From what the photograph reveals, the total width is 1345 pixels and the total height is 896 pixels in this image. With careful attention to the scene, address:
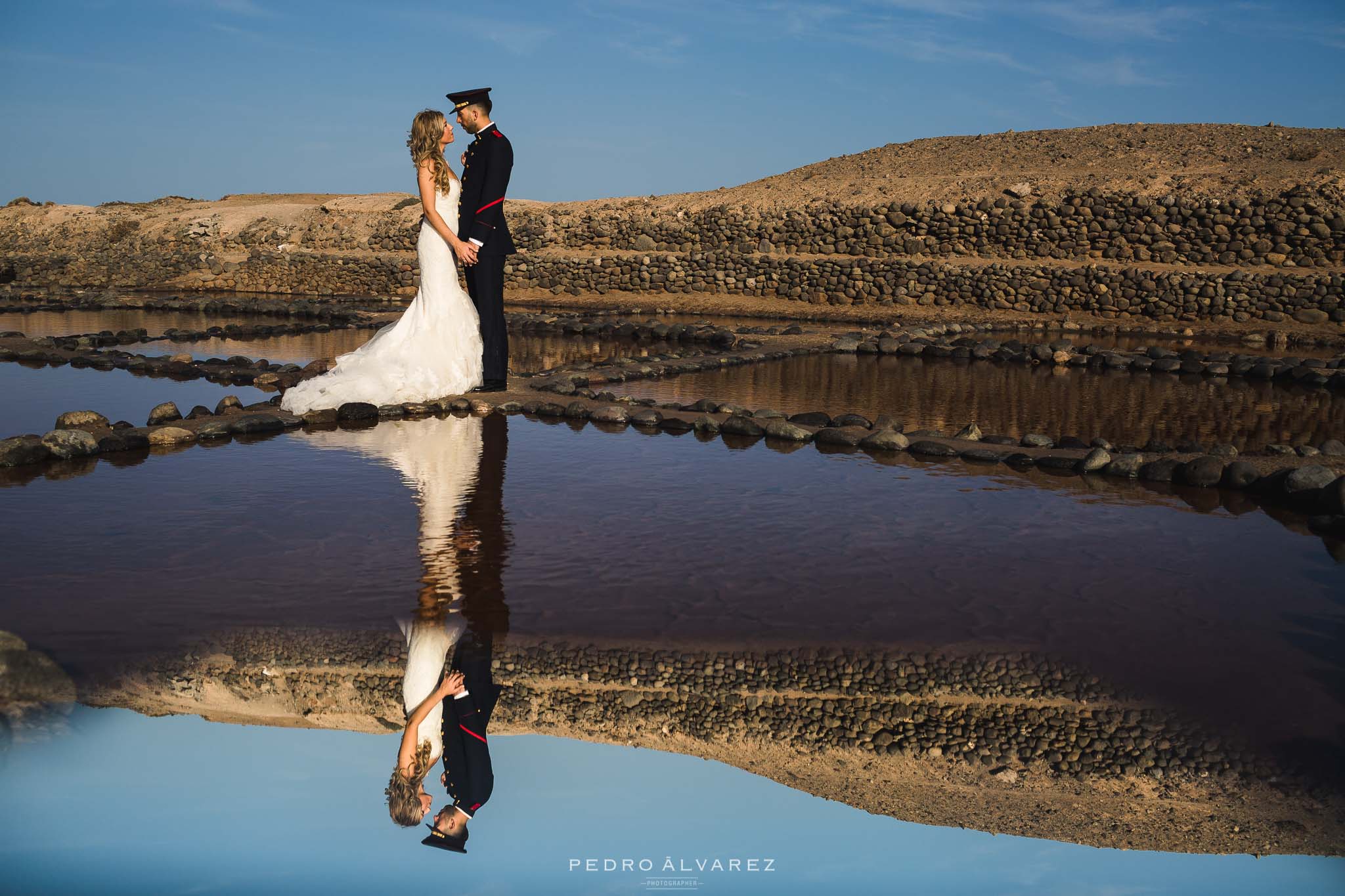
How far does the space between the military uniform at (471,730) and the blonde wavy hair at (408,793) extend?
0.07 meters

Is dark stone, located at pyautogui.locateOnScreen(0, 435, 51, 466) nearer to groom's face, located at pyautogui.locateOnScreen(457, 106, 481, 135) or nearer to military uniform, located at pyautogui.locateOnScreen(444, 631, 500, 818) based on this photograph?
groom's face, located at pyautogui.locateOnScreen(457, 106, 481, 135)

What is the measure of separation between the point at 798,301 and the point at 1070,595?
20.4 metres

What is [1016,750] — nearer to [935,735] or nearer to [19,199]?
[935,735]

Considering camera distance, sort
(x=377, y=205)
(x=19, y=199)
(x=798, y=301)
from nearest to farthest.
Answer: (x=798, y=301), (x=377, y=205), (x=19, y=199)

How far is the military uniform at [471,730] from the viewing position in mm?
3426

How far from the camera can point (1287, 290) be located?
21.1 metres

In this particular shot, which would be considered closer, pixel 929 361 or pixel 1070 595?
pixel 1070 595

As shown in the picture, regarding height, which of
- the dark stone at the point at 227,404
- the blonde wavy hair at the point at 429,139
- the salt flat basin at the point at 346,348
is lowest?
the dark stone at the point at 227,404

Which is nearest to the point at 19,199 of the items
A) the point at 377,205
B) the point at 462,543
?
the point at 377,205

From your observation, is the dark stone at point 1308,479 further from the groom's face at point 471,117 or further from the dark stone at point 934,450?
Result: the groom's face at point 471,117

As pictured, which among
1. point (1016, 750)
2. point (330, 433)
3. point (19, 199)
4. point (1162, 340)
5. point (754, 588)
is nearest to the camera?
point (1016, 750)

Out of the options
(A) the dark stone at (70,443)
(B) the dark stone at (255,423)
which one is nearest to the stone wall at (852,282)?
(B) the dark stone at (255,423)

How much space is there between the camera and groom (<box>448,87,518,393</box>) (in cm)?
1003

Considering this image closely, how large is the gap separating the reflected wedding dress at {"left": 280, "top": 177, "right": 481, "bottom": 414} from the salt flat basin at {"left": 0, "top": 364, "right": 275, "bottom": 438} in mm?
1350
